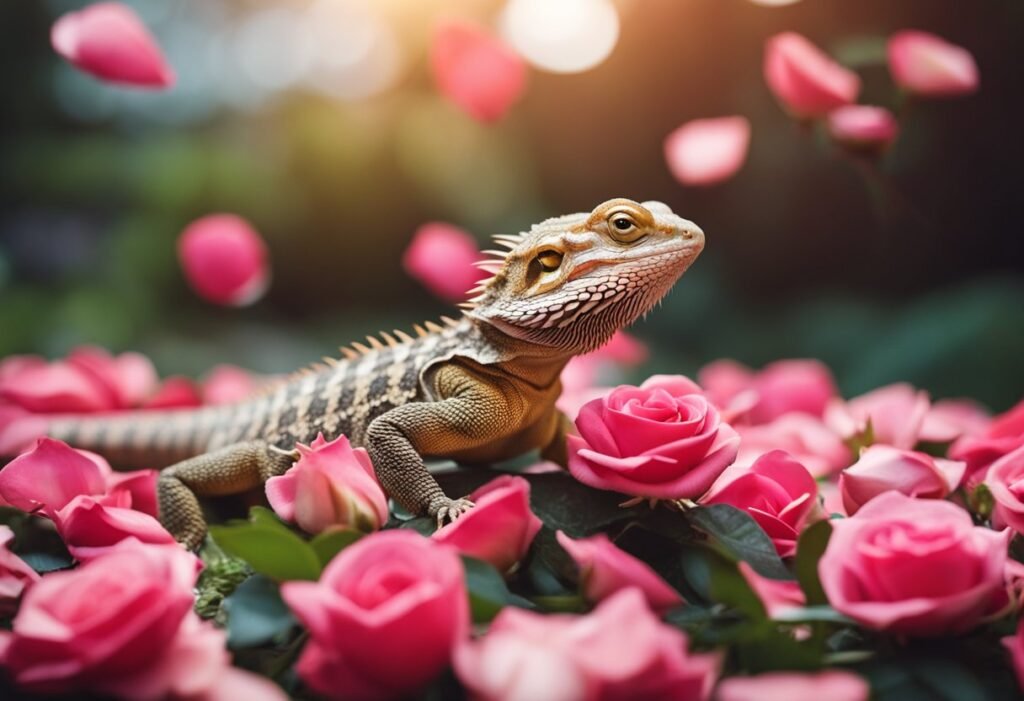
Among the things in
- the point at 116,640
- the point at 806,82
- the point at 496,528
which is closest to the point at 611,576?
the point at 496,528

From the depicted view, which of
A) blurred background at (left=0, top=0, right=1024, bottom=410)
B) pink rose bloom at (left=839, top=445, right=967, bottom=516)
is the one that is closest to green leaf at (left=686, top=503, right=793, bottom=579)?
pink rose bloom at (left=839, top=445, right=967, bottom=516)

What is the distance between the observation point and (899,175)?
1555 mm

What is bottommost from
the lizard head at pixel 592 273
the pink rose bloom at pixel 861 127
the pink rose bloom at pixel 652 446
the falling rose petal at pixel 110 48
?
the pink rose bloom at pixel 652 446

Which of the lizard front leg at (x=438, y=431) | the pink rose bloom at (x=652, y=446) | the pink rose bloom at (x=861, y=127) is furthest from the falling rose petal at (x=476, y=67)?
the pink rose bloom at (x=652, y=446)

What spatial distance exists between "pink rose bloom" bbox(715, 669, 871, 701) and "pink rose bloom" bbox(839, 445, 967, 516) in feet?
0.96

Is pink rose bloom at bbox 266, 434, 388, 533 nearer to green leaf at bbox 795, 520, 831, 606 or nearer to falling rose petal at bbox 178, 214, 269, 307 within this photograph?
green leaf at bbox 795, 520, 831, 606

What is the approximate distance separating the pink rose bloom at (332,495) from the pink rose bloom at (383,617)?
0.12m

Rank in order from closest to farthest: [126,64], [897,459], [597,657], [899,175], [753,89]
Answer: [597,657] < [897,459] < [126,64] < [899,175] < [753,89]

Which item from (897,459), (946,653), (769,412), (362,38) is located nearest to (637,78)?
(362,38)

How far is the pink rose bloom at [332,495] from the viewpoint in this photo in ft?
2.31

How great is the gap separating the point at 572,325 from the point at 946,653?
43cm

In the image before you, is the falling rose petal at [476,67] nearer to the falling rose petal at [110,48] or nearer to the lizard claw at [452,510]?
the falling rose petal at [110,48]

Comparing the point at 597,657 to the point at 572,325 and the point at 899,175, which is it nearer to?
the point at 572,325

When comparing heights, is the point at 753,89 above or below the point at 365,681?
above
